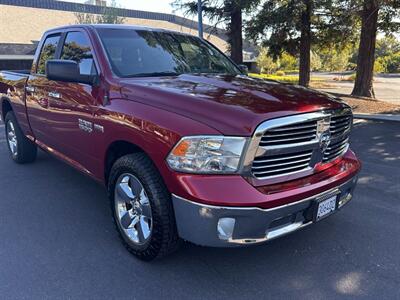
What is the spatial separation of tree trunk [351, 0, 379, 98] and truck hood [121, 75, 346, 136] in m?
10.9

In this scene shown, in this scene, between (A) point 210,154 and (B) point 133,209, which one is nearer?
(A) point 210,154

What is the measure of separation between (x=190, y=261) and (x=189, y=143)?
1.14m

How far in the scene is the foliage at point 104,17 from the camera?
34.0 m

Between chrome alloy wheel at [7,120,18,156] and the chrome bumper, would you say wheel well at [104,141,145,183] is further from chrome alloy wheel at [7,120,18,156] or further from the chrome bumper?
chrome alloy wheel at [7,120,18,156]

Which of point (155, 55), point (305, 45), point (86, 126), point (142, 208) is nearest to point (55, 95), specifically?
point (86, 126)

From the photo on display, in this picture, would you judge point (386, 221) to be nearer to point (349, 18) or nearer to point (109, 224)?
point (109, 224)

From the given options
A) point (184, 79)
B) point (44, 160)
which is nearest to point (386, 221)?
point (184, 79)

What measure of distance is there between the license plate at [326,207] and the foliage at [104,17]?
110 ft

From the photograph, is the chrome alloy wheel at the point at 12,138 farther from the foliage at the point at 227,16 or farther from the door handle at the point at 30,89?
the foliage at the point at 227,16

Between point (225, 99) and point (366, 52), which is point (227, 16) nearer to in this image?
point (366, 52)

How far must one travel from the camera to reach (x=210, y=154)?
2.69 metres

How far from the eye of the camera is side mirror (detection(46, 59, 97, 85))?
3580 millimetres

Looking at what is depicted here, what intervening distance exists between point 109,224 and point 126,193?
2.70 feet

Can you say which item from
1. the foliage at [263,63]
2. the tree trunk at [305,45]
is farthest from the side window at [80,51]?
the foliage at [263,63]
